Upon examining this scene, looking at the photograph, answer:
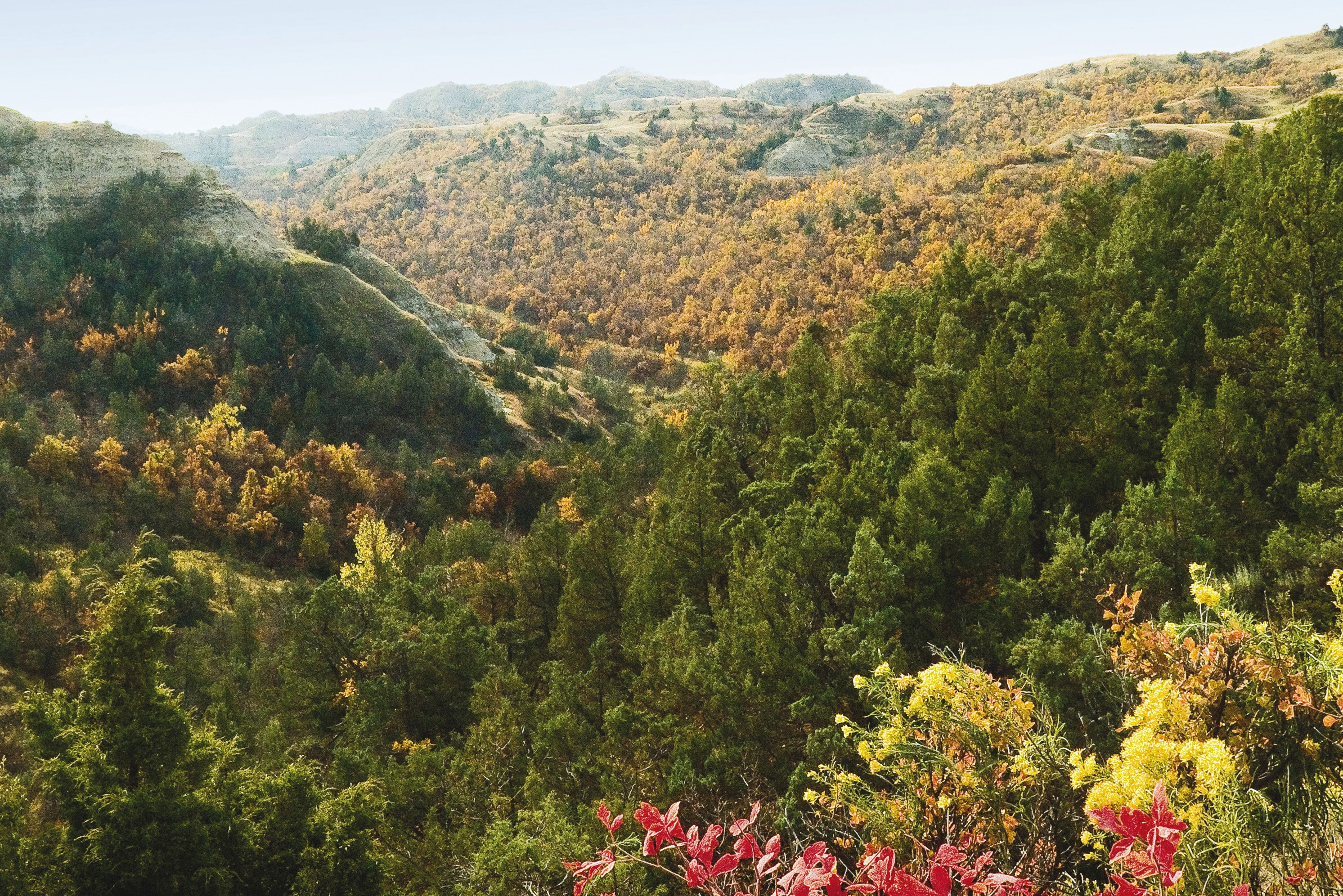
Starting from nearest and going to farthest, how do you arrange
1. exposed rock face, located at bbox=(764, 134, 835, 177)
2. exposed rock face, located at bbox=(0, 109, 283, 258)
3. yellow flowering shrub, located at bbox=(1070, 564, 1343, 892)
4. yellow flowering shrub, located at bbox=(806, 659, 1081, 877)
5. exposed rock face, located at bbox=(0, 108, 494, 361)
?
yellow flowering shrub, located at bbox=(1070, 564, 1343, 892), yellow flowering shrub, located at bbox=(806, 659, 1081, 877), exposed rock face, located at bbox=(0, 109, 283, 258), exposed rock face, located at bbox=(0, 108, 494, 361), exposed rock face, located at bbox=(764, 134, 835, 177)

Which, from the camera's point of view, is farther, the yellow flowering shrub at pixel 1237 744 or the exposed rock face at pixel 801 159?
the exposed rock face at pixel 801 159

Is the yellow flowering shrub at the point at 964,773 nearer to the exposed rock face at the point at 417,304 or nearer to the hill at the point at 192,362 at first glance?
the hill at the point at 192,362

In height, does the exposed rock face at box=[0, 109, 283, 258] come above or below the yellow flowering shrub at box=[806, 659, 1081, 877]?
above

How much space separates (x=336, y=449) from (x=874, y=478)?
56362mm

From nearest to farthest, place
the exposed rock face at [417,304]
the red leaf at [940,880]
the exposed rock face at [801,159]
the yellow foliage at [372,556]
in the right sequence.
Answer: the red leaf at [940,880]
the yellow foliage at [372,556]
the exposed rock face at [417,304]
the exposed rock face at [801,159]

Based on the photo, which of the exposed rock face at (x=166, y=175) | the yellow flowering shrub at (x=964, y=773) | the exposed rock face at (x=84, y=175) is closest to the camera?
the yellow flowering shrub at (x=964, y=773)

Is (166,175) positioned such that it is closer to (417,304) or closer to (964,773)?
(417,304)

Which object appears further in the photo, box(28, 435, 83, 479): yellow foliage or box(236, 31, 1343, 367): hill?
box(236, 31, 1343, 367): hill

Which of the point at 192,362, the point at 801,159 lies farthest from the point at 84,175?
the point at 801,159

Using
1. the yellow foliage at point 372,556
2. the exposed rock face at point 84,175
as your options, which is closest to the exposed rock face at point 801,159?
the exposed rock face at point 84,175

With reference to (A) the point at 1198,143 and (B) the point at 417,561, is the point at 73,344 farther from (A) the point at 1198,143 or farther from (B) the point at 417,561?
(A) the point at 1198,143

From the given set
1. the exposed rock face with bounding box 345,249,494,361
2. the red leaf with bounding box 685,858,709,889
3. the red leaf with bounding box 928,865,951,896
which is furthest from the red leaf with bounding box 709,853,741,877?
the exposed rock face with bounding box 345,249,494,361

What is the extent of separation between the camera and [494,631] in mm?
29234

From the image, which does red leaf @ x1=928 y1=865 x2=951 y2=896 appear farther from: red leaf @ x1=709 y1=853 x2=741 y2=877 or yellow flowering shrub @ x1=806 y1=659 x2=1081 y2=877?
yellow flowering shrub @ x1=806 y1=659 x2=1081 y2=877
